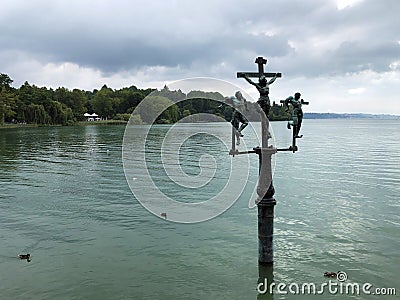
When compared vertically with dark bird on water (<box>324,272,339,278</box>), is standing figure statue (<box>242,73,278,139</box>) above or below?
above

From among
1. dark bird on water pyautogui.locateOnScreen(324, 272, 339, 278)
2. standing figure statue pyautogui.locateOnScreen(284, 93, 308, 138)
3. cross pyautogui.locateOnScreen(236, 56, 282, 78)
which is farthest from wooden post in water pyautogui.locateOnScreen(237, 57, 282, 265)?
dark bird on water pyautogui.locateOnScreen(324, 272, 339, 278)

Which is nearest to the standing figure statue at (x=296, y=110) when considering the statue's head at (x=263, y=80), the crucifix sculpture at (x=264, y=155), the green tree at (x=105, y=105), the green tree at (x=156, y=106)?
the crucifix sculpture at (x=264, y=155)

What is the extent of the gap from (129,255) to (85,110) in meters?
152

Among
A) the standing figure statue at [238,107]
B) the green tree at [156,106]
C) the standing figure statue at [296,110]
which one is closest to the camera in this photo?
the standing figure statue at [238,107]

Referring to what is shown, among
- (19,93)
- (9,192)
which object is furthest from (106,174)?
(19,93)

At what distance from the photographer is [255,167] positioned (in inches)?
1168

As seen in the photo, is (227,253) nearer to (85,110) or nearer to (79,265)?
(79,265)

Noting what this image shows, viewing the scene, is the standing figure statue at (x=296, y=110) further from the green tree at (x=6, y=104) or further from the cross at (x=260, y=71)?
the green tree at (x=6, y=104)

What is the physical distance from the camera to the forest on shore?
9.58 metres

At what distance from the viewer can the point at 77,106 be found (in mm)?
151875

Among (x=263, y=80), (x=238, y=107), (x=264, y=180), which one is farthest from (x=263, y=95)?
(x=264, y=180)

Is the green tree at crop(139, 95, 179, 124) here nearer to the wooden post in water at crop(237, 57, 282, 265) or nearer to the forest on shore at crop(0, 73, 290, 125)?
the forest on shore at crop(0, 73, 290, 125)

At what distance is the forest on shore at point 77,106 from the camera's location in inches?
377

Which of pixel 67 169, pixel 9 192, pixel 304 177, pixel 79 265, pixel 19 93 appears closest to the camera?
pixel 79 265
